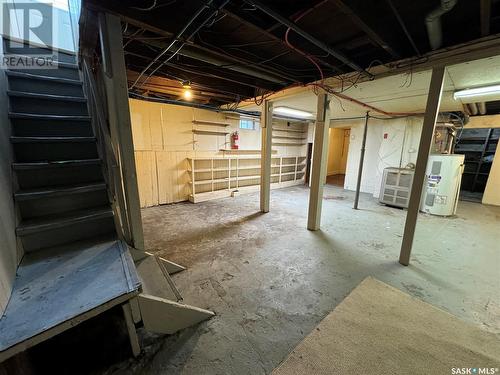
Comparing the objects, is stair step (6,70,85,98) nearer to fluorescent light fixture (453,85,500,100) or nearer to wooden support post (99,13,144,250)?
wooden support post (99,13,144,250)

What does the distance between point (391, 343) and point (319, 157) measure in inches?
94.3

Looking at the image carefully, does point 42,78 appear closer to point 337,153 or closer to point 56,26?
point 56,26

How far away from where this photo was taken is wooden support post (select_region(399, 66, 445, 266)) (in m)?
2.08

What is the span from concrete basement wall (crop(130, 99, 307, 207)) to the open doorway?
5330mm

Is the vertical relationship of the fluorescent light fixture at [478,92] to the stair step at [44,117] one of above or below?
above

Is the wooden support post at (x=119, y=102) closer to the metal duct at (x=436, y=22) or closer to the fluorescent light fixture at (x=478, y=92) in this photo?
the metal duct at (x=436, y=22)

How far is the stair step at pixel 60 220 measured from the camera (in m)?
1.43

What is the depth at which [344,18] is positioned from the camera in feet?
5.76

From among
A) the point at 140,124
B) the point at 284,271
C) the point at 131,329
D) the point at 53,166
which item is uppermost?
the point at 140,124

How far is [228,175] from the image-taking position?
220 inches

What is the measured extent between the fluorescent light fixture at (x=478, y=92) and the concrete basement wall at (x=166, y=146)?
4554 millimetres

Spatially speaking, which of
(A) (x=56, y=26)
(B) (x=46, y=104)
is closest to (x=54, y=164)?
(B) (x=46, y=104)

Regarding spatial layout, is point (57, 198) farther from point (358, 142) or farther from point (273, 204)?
point (358, 142)

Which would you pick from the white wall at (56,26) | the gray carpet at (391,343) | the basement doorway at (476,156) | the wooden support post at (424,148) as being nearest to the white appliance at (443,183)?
the wooden support post at (424,148)
